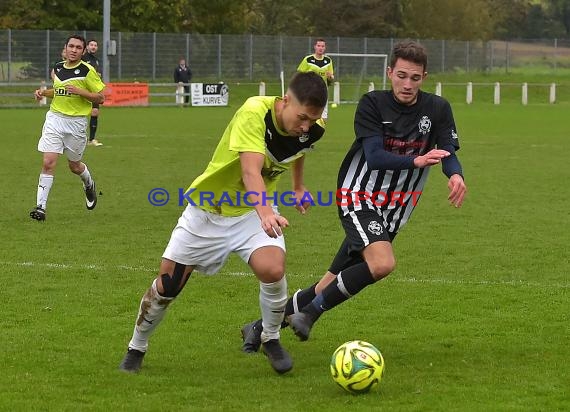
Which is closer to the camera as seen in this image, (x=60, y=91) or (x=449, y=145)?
(x=449, y=145)

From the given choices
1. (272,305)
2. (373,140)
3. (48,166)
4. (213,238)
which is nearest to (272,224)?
(213,238)

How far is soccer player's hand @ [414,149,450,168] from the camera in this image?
5.98 meters

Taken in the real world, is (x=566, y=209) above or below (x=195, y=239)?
below

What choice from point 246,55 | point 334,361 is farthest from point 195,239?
point 246,55

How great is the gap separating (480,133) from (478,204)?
13.7 metres

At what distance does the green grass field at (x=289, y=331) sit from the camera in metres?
5.62

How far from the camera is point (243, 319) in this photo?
24.3 ft

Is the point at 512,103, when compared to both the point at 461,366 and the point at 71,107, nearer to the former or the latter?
the point at 71,107

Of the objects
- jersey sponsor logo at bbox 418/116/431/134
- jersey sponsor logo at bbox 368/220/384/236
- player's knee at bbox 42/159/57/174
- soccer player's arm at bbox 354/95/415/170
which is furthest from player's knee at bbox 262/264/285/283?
player's knee at bbox 42/159/57/174

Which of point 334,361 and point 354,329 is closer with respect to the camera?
point 334,361

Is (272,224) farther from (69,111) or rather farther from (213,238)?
(69,111)

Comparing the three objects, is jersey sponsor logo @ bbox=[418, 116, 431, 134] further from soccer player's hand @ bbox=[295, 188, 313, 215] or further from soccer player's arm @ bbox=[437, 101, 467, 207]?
soccer player's hand @ bbox=[295, 188, 313, 215]

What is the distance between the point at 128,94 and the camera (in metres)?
39.0

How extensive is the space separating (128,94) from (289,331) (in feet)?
107
